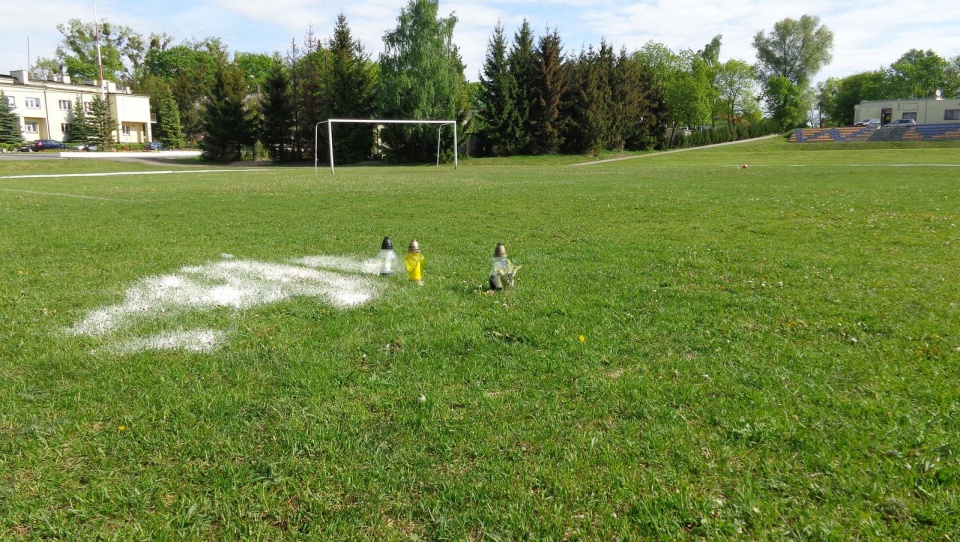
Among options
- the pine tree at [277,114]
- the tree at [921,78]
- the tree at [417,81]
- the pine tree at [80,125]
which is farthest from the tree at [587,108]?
the tree at [921,78]

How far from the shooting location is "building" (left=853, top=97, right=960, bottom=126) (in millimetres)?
81188

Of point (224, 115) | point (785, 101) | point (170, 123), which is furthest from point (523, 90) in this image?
point (785, 101)

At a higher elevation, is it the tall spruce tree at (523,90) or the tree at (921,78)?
the tree at (921,78)

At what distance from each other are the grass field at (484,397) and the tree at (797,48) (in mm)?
98311

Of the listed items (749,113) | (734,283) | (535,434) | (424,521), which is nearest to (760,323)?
(734,283)

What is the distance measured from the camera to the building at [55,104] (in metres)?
69.8

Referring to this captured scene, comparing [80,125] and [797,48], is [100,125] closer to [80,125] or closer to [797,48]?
[80,125]

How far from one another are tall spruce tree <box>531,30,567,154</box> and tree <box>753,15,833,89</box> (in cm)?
5617

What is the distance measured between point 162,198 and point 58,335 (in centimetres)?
1268

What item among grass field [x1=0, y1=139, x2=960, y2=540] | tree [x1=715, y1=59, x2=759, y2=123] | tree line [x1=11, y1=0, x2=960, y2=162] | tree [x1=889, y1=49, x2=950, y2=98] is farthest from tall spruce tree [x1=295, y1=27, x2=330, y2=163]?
tree [x1=889, y1=49, x2=950, y2=98]

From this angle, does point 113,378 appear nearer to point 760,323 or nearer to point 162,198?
point 760,323

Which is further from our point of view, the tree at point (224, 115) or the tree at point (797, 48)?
the tree at point (797, 48)

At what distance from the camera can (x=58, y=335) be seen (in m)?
4.52

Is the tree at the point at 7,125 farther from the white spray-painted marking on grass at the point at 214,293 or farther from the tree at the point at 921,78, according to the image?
the tree at the point at 921,78
